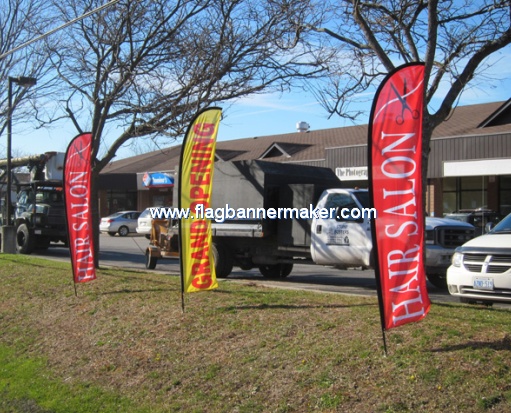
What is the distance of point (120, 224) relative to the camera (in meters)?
41.2

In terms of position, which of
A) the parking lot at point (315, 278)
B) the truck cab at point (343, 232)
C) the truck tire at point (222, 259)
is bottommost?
the parking lot at point (315, 278)

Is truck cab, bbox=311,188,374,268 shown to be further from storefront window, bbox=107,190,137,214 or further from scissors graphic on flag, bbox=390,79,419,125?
storefront window, bbox=107,190,137,214

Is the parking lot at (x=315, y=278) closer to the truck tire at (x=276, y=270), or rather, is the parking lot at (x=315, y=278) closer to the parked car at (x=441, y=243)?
the truck tire at (x=276, y=270)

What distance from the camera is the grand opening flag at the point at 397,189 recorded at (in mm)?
6750

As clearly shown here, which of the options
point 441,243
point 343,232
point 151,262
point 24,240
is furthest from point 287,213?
point 24,240

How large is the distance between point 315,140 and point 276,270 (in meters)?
23.7

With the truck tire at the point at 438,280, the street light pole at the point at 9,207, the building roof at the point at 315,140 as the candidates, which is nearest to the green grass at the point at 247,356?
the truck tire at the point at 438,280

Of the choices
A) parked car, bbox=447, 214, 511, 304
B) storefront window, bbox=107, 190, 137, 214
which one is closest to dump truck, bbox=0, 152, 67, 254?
parked car, bbox=447, 214, 511, 304

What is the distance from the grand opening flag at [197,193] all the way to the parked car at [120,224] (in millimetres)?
31607

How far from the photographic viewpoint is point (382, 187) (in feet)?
22.1

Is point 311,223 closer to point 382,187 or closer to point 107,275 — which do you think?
point 107,275

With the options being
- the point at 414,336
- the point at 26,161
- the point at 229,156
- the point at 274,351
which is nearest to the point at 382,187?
the point at 414,336

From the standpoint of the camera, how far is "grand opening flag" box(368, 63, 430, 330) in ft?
22.1

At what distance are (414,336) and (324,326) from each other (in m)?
1.26
